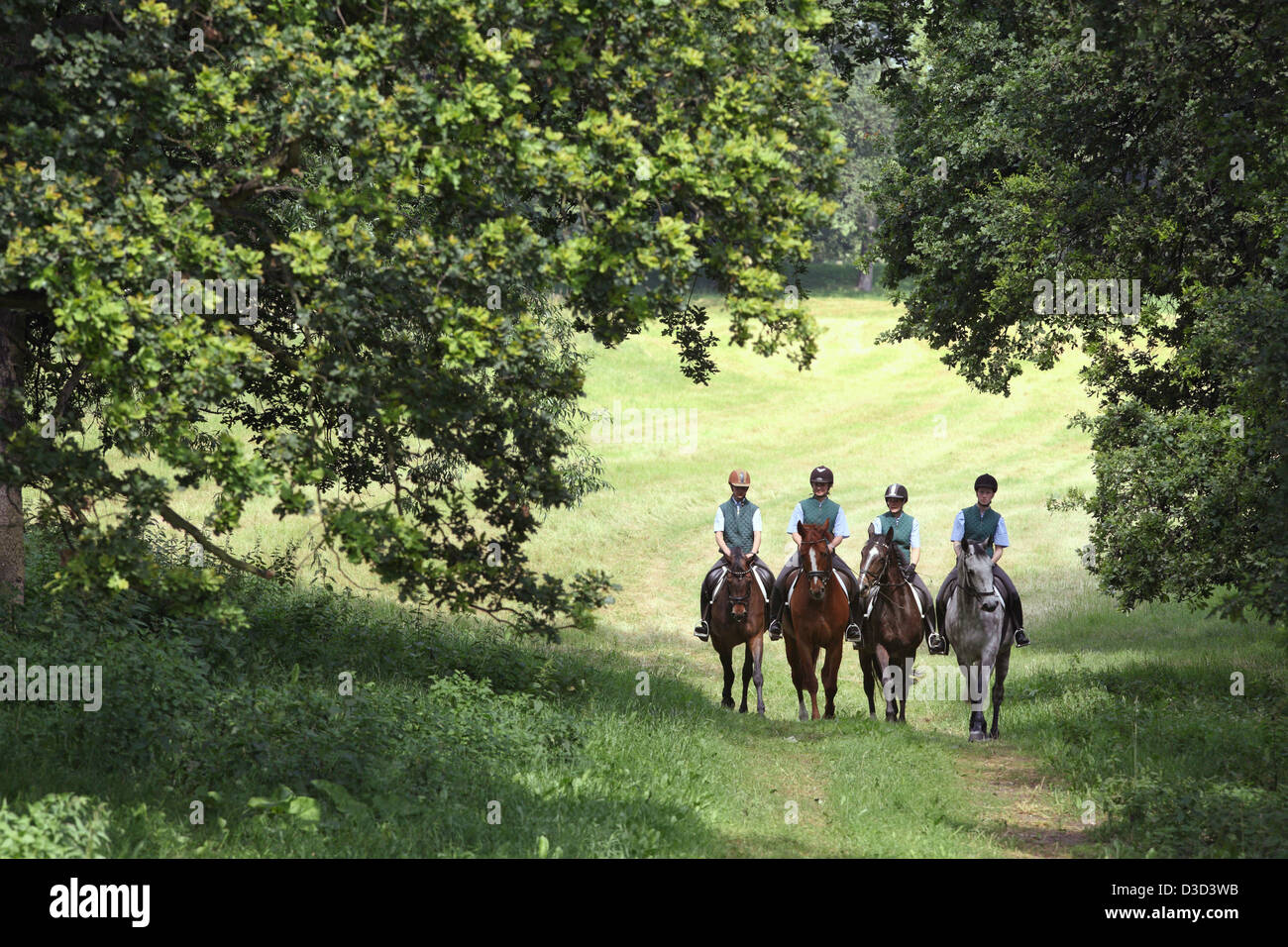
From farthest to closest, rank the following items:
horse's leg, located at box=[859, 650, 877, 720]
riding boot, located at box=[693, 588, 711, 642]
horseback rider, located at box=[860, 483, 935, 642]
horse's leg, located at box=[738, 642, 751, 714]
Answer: riding boot, located at box=[693, 588, 711, 642] < horse's leg, located at box=[738, 642, 751, 714] < horse's leg, located at box=[859, 650, 877, 720] < horseback rider, located at box=[860, 483, 935, 642]

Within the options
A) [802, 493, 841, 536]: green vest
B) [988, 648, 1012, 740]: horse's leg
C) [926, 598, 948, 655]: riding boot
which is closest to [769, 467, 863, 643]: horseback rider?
[802, 493, 841, 536]: green vest

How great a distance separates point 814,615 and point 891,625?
1152 millimetres

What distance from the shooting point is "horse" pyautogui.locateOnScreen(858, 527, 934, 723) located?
59.9ft

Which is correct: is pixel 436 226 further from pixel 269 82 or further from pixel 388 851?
pixel 388 851

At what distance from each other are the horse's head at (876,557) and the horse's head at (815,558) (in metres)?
1.17

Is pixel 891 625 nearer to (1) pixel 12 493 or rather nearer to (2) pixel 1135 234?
(2) pixel 1135 234

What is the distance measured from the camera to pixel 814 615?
18.0 m

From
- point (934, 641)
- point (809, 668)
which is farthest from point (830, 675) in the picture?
point (934, 641)

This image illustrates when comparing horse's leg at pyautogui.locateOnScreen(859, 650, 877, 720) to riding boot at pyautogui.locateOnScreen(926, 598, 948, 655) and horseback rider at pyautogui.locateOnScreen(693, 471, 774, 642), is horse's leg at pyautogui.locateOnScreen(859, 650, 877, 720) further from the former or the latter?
horseback rider at pyautogui.locateOnScreen(693, 471, 774, 642)

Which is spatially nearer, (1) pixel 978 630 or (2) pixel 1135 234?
(1) pixel 978 630

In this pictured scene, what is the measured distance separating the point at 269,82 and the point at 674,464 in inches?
1640

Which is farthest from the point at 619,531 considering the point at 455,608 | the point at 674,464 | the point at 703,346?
the point at 455,608

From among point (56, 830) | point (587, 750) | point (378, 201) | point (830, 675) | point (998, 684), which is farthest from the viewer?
point (830, 675)

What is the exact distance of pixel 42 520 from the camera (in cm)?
1028
